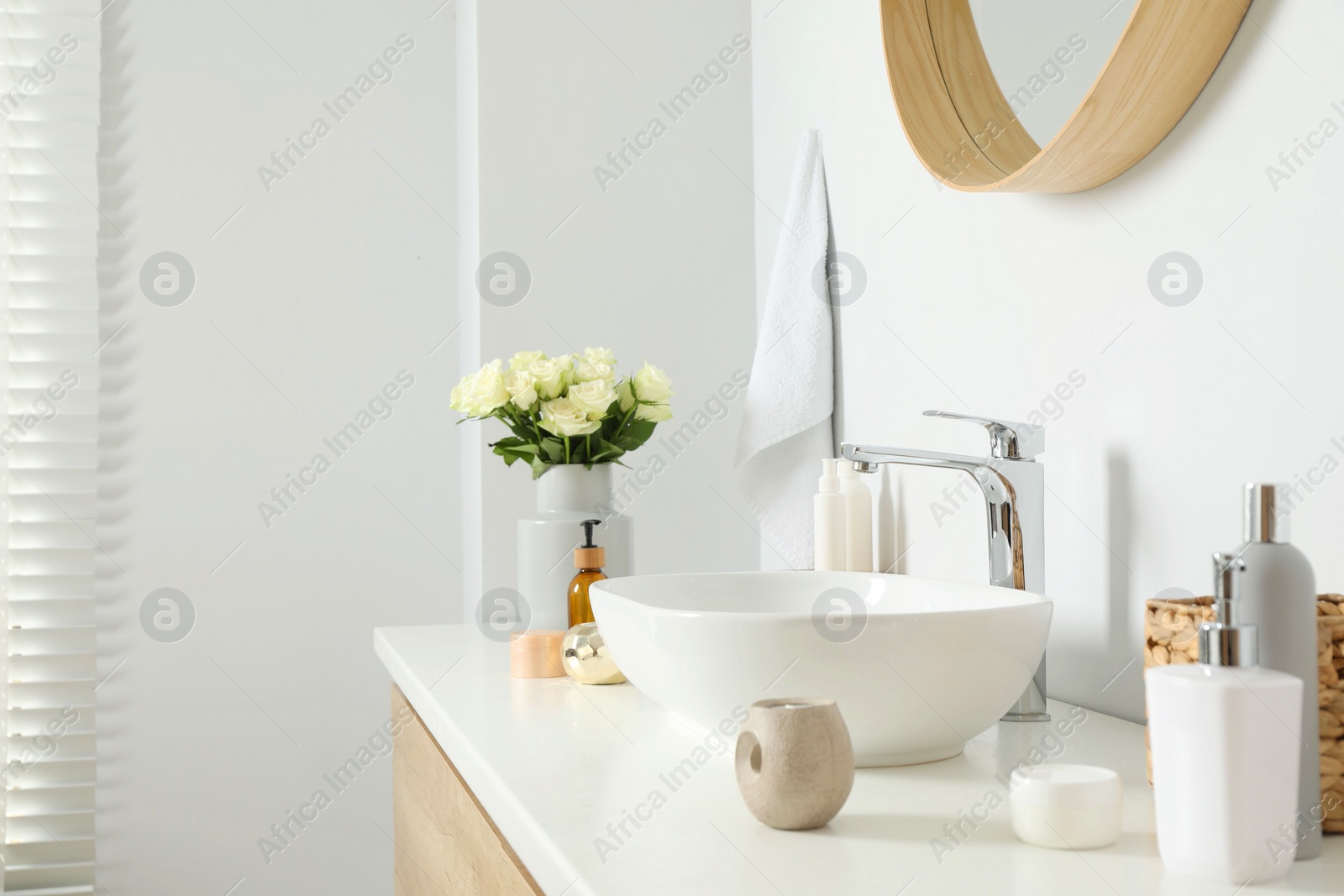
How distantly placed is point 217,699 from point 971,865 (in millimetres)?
1567

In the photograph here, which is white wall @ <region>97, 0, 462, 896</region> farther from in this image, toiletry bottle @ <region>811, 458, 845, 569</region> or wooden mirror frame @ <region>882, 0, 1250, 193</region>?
wooden mirror frame @ <region>882, 0, 1250, 193</region>

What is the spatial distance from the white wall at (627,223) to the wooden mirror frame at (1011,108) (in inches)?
23.4

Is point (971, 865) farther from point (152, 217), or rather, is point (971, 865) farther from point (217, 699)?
point (152, 217)

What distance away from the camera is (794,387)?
1404 millimetres

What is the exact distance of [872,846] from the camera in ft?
1.95

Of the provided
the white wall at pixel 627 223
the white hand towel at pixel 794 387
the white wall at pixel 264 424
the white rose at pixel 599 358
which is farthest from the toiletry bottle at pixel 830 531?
the white wall at pixel 264 424

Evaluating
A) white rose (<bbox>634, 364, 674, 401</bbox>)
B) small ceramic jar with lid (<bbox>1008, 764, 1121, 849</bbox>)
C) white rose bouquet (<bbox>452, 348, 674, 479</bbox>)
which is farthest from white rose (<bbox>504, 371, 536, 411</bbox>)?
small ceramic jar with lid (<bbox>1008, 764, 1121, 849</bbox>)

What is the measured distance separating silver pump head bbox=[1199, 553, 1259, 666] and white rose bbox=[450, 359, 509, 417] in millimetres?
877

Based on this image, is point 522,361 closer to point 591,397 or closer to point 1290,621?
point 591,397

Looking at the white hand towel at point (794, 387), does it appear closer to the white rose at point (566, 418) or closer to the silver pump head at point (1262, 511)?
the white rose at point (566, 418)

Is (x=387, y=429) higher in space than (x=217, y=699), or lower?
higher

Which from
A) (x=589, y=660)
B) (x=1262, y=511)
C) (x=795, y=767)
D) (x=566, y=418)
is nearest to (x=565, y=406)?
(x=566, y=418)

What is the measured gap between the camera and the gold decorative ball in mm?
1076

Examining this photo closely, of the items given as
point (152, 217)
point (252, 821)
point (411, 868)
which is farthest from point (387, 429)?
point (411, 868)
